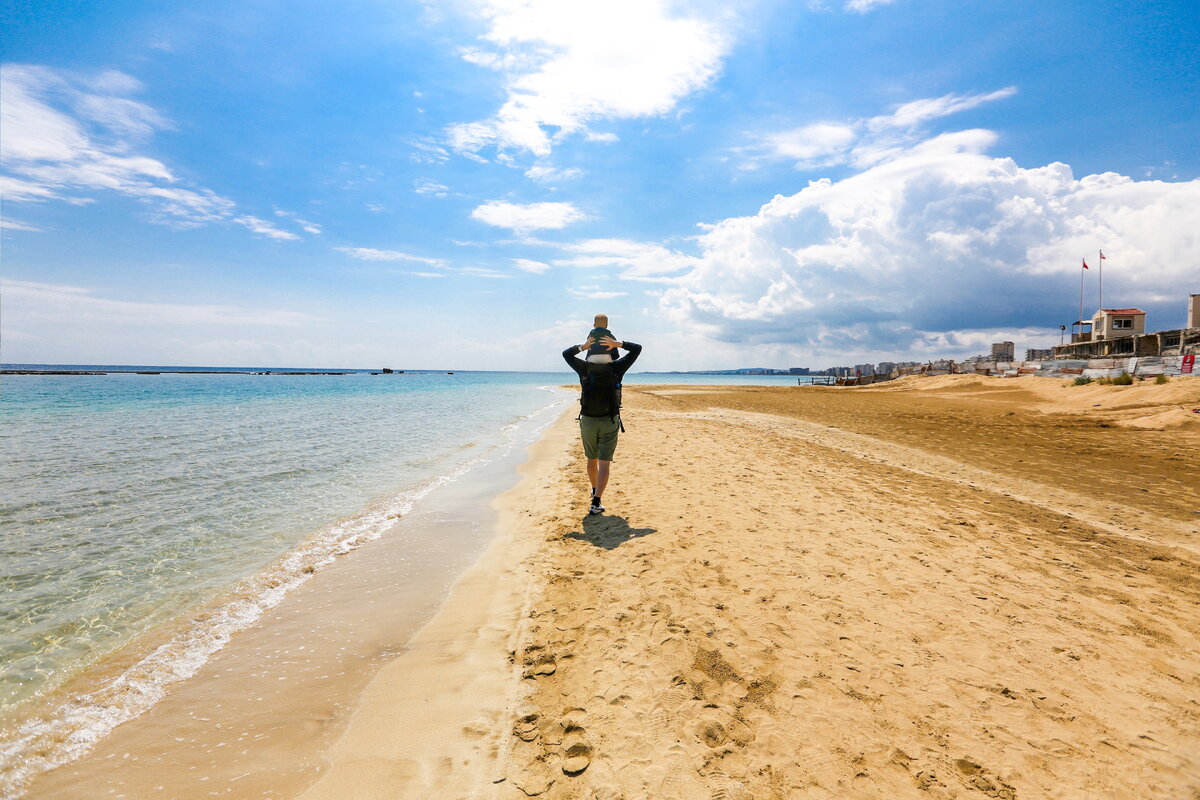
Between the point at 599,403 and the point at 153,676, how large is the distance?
19.4ft

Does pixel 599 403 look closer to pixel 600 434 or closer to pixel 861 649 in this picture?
pixel 600 434

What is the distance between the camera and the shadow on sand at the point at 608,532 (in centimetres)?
712

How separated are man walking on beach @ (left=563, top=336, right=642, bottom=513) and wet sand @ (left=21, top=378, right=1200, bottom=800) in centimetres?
97

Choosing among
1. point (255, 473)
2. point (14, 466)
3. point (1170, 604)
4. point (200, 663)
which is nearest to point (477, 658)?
point (200, 663)

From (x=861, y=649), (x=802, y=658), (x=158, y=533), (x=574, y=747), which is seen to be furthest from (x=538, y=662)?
(x=158, y=533)

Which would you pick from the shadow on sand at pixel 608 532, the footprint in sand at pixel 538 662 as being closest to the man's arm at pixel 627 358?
the shadow on sand at pixel 608 532

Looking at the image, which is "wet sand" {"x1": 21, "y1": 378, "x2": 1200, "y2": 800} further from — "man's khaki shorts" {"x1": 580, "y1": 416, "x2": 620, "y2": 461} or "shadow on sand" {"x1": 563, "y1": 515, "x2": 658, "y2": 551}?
"man's khaki shorts" {"x1": 580, "y1": 416, "x2": 620, "y2": 461}

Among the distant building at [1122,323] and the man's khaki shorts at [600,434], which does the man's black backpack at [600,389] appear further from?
the distant building at [1122,323]

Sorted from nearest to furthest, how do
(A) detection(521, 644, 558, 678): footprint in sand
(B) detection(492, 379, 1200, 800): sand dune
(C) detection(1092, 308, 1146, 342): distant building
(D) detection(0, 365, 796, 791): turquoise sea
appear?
(B) detection(492, 379, 1200, 800): sand dune, (A) detection(521, 644, 558, 678): footprint in sand, (D) detection(0, 365, 796, 791): turquoise sea, (C) detection(1092, 308, 1146, 342): distant building

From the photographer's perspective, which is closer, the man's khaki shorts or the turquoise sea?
the turquoise sea

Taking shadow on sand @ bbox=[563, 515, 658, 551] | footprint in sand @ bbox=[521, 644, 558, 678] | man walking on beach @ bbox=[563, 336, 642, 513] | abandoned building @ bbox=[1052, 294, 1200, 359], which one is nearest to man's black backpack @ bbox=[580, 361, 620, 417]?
man walking on beach @ bbox=[563, 336, 642, 513]

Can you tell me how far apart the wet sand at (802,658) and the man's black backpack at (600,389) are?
192cm

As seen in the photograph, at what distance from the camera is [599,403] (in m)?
7.90

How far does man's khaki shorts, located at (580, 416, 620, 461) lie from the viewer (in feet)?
26.5
